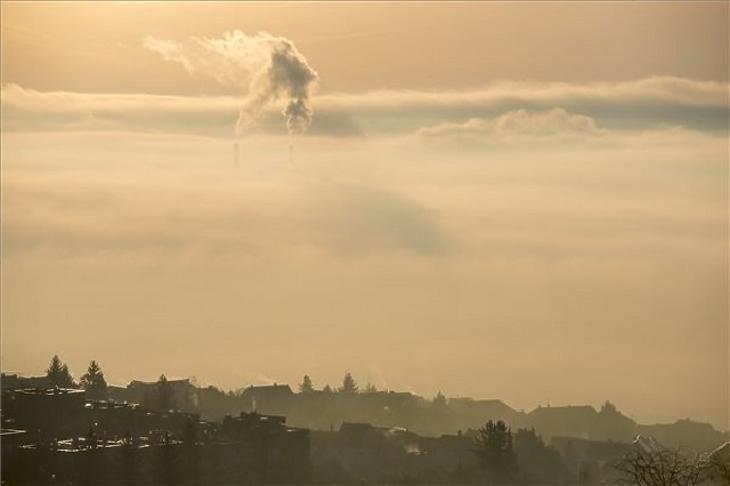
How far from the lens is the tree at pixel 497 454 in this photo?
5748 inches

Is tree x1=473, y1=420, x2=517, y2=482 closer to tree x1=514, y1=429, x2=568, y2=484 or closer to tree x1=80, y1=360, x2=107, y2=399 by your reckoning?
tree x1=514, y1=429, x2=568, y2=484

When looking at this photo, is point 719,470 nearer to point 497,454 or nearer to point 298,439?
point 298,439

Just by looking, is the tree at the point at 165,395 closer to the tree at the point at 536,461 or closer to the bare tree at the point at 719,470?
the tree at the point at 536,461

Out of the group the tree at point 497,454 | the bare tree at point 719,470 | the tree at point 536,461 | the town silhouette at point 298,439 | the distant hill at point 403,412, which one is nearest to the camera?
the bare tree at point 719,470

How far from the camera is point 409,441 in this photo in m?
160

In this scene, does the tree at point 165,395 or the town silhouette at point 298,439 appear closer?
the town silhouette at point 298,439

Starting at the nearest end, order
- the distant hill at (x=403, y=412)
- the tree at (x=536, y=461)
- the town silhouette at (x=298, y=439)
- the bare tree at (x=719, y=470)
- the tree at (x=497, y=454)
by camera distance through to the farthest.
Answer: the bare tree at (x=719, y=470) → the town silhouette at (x=298, y=439) → the tree at (x=497, y=454) → the tree at (x=536, y=461) → the distant hill at (x=403, y=412)

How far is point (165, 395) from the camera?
16400 centimetres

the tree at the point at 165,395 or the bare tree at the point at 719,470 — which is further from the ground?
the tree at the point at 165,395

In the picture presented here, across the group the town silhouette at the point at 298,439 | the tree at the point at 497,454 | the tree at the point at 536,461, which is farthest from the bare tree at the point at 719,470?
the tree at the point at 536,461

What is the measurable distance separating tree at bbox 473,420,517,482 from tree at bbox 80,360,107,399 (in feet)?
122

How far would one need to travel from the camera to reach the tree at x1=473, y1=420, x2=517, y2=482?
5748 inches

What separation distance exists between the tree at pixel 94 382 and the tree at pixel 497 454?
122ft

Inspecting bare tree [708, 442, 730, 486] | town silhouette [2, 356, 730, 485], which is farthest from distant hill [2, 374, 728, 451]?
bare tree [708, 442, 730, 486]
